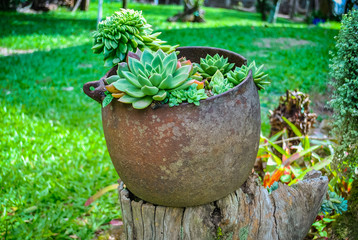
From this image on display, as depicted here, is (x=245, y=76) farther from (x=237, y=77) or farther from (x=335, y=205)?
(x=335, y=205)

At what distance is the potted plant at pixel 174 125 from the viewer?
155cm

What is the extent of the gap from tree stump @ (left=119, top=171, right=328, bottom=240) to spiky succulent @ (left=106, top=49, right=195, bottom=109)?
70 cm

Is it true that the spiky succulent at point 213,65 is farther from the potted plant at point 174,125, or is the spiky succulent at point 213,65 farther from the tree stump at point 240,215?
the tree stump at point 240,215

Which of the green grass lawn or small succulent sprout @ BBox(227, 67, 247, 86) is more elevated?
small succulent sprout @ BBox(227, 67, 247, 86)

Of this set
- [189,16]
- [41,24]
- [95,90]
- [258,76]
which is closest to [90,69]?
[41,24]

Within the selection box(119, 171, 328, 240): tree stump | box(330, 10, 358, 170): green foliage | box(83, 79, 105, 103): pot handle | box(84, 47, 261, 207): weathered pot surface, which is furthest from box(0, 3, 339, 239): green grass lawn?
box(330, 10, 358, 170): green foliage

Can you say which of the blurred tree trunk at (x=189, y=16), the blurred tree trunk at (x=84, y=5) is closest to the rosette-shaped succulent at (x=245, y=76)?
the blurred tree trunk at (x=189, y=16)

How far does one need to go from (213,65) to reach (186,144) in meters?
0.61

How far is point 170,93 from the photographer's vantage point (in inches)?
62.6

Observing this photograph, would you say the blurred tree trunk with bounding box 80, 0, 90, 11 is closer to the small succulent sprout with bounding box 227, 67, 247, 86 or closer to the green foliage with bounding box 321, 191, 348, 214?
the small succulent sprout with bounding box 227, 67, 247, 86

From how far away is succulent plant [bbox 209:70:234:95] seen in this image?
5.57 ft

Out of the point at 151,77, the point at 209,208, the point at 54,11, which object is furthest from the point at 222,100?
the point at 54,11

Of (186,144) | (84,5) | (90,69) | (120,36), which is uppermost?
(84,5)

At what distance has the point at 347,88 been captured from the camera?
2127 mm
